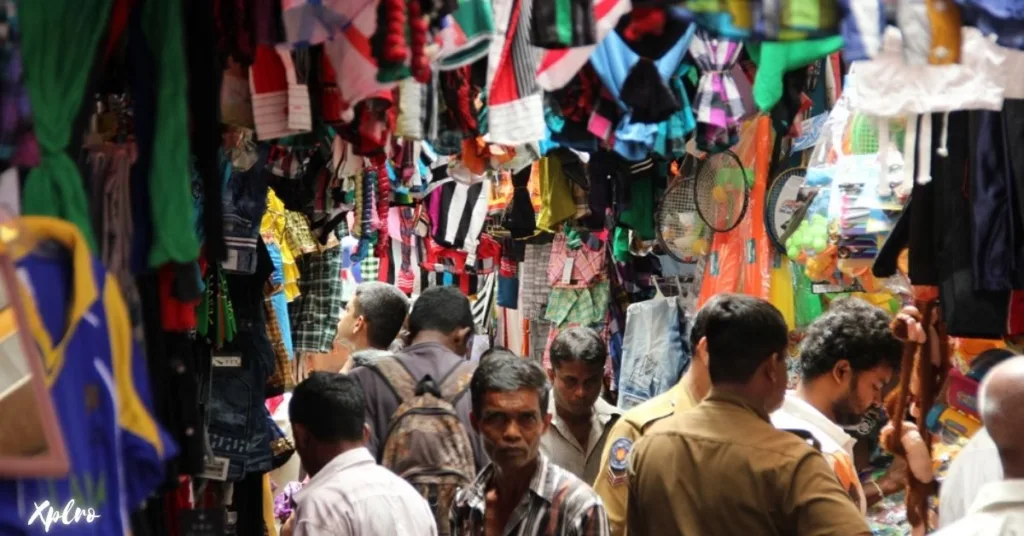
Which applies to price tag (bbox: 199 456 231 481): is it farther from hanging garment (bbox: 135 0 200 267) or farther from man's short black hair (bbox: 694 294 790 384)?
man's short black hair (bbox: 694 294 790 384)

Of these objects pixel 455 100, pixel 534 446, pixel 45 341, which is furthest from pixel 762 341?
pixel 45 341

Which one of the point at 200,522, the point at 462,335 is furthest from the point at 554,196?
the point at 200,522

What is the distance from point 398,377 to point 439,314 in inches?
15.9

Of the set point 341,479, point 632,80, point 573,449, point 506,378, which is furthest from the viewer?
point 573,449

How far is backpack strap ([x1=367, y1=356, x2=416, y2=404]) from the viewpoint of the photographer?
560cm

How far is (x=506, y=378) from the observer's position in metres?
4.04

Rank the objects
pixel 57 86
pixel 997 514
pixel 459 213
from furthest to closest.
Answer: pixel 459 213, pixel 57 86, pixel 997 514

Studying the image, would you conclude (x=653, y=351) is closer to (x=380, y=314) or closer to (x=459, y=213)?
(x=459, y=213)

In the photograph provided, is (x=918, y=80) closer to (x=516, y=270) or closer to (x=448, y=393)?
(x=448, y=393)

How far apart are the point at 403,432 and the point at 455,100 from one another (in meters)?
1.21

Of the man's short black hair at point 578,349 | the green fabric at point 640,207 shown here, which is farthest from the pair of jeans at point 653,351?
the man's short black hair at point 578,349

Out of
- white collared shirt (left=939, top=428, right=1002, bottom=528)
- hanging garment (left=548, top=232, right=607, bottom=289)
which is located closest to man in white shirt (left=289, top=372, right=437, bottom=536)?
white collared shirt (left=939, top=428, right=1002, bottom=528)

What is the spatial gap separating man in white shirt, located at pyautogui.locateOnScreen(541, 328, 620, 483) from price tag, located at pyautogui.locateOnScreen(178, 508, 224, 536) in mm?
1698

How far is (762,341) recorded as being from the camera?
376cm
